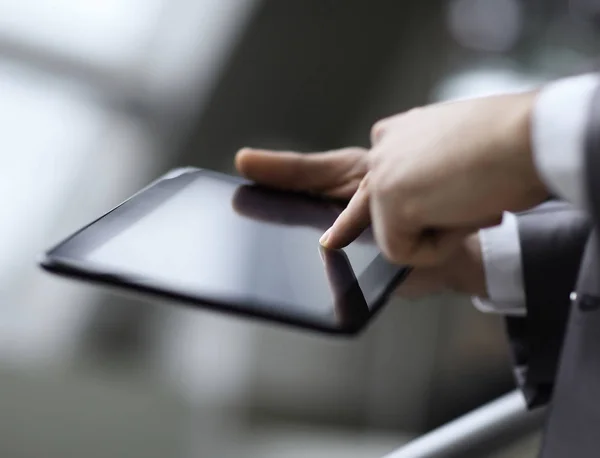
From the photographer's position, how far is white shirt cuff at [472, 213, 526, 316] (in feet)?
2.28

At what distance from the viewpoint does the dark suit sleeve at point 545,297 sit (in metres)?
0.65

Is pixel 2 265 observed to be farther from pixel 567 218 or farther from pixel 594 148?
pixel 594 148

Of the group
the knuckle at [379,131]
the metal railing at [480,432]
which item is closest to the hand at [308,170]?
the knuckle at [379,131]

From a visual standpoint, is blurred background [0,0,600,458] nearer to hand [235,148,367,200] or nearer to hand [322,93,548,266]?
hand [235,148,367,200]

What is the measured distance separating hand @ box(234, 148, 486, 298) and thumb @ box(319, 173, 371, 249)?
0.15m

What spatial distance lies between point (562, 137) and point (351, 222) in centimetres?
16

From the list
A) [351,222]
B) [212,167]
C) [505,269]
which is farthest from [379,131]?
[212,167]

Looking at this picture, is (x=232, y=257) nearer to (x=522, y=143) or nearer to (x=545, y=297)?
(x=522, y=143)

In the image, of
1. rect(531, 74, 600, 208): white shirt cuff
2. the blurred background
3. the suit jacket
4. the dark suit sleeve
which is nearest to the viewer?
rect(531, 74, 600, 208): white shirt cuff

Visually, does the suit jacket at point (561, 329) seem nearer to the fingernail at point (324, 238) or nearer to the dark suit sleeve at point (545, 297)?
the dark suit sleeve at point (545, 297)

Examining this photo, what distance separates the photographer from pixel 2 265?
250 centimetres

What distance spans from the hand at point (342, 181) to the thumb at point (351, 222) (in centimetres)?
15

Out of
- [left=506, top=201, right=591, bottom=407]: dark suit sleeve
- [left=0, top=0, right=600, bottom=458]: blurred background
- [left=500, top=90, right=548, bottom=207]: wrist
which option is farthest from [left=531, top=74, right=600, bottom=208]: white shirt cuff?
[left=0, top=0, right=600, bottom=458]: blurred background

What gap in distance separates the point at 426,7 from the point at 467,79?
1.06 feet
